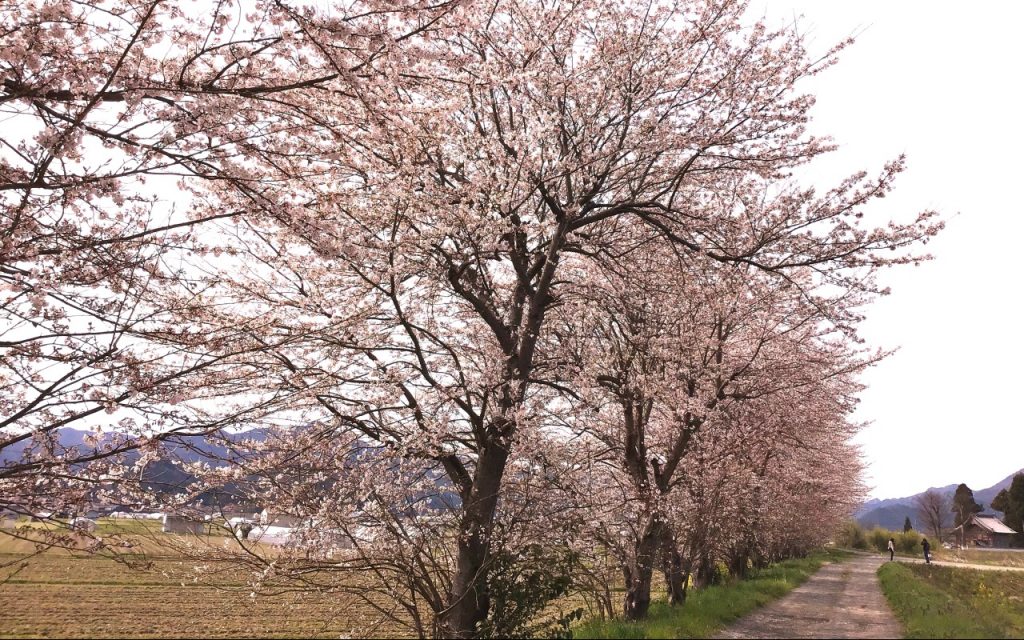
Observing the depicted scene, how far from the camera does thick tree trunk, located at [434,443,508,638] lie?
7168 mm

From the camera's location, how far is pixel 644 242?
27.9 ft

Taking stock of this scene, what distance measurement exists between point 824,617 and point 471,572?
8.97 metres

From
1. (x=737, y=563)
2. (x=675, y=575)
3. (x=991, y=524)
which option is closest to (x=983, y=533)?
(x=991, y=524)

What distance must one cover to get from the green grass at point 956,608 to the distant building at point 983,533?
60.0m

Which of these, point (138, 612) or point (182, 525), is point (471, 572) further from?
point (138, 612)

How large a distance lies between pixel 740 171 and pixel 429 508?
6.46 metres

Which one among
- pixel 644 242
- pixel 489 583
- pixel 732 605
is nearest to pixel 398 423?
pixel 489 583

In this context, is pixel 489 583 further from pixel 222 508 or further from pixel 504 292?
pixel 504 292

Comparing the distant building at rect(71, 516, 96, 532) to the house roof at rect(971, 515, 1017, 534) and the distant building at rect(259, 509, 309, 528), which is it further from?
the house roof at rect(971, 515, 1017, 534)

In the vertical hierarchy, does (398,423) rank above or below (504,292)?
below

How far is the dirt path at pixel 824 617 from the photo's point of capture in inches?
397

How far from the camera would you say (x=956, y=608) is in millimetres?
11445

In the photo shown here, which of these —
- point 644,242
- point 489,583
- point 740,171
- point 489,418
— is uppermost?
point 740,171

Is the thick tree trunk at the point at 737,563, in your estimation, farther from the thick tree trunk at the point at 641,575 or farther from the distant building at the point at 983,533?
the distant building at the point at 983,533
